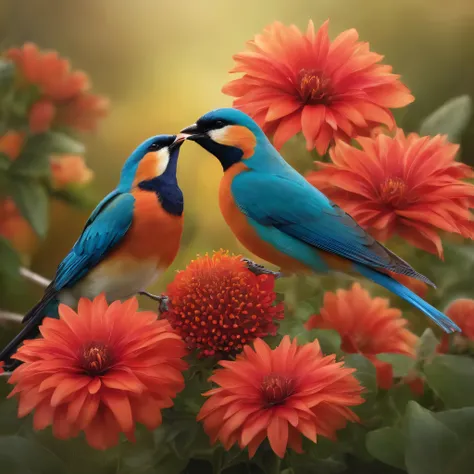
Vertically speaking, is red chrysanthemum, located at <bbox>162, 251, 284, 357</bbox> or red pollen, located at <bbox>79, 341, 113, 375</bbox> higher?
red chrysanthemum, located at <bbox>162, 251, 284, 357</bbox>

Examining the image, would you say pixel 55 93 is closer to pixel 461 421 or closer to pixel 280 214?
pixel 280 214

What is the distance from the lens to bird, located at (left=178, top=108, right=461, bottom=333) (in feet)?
1.70

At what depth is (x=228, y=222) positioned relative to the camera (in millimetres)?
557

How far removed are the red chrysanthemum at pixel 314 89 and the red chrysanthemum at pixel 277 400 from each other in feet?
0.57

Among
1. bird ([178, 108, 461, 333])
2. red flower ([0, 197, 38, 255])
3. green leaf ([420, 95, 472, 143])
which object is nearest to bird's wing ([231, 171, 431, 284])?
bird ([178, 108, 461, 333])

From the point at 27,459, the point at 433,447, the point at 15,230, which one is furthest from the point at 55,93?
the point at 433,447

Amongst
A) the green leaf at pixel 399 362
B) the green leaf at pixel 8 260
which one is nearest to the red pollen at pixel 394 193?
the green leaf at pixel 399 362

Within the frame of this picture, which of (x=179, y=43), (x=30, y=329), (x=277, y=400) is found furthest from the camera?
(x=179, y=43)

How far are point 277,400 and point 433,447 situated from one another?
0.10 m

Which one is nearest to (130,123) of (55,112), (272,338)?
(55,112)

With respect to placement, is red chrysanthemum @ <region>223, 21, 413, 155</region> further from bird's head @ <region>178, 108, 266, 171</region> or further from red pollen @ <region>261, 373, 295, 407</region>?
red pollen @ <region>261, 373, 295, 407</region>

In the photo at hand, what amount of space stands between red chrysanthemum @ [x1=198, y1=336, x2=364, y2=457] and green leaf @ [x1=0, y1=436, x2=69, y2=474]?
12cm

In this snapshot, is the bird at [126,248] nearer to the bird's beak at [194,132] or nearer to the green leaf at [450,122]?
the bird's beak at [194,132]

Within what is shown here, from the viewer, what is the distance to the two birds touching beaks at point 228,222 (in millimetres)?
518
